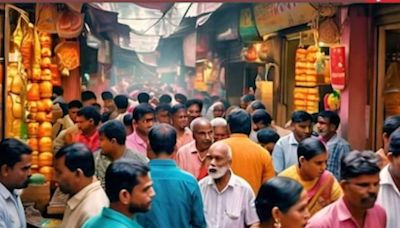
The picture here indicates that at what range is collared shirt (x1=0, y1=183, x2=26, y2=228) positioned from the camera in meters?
5.21

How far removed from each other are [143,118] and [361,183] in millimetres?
4156

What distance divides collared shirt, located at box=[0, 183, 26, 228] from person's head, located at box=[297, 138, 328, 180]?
196 cm

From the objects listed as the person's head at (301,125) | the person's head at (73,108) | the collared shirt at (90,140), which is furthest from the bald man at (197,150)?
the person's head at (73,108)

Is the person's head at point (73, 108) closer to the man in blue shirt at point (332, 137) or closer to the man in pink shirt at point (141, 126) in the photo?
the man in pink shirt at point (141, 126)

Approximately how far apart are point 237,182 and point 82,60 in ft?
37.2

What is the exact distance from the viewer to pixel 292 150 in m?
8.21

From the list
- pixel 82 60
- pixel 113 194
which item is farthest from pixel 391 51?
pixel 82 60

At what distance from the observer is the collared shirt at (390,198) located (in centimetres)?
476

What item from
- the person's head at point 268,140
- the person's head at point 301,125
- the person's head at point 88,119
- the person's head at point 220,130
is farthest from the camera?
the person's head at point 268,140

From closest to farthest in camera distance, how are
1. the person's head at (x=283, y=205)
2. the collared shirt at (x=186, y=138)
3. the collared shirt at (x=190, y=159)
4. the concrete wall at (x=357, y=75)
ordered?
the person's head at (x=283, y=205)
the collared shirt at (x=190, y=159)
the collared shirt at (x=186, y=138)
the concrete wall at (x=357, y=75)

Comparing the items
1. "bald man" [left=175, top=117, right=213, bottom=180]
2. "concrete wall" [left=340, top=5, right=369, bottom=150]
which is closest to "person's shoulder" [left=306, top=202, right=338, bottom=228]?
"bald man" [left=175, top=117, right=213, bottom=180]

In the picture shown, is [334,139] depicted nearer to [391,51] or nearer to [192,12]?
[391,51]

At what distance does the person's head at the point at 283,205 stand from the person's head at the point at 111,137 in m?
2.89

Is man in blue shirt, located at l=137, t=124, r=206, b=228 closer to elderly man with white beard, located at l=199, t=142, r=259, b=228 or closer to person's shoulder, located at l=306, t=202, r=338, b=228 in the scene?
elderly man with white beard, located at l=199, t=142, r=259, b=228
